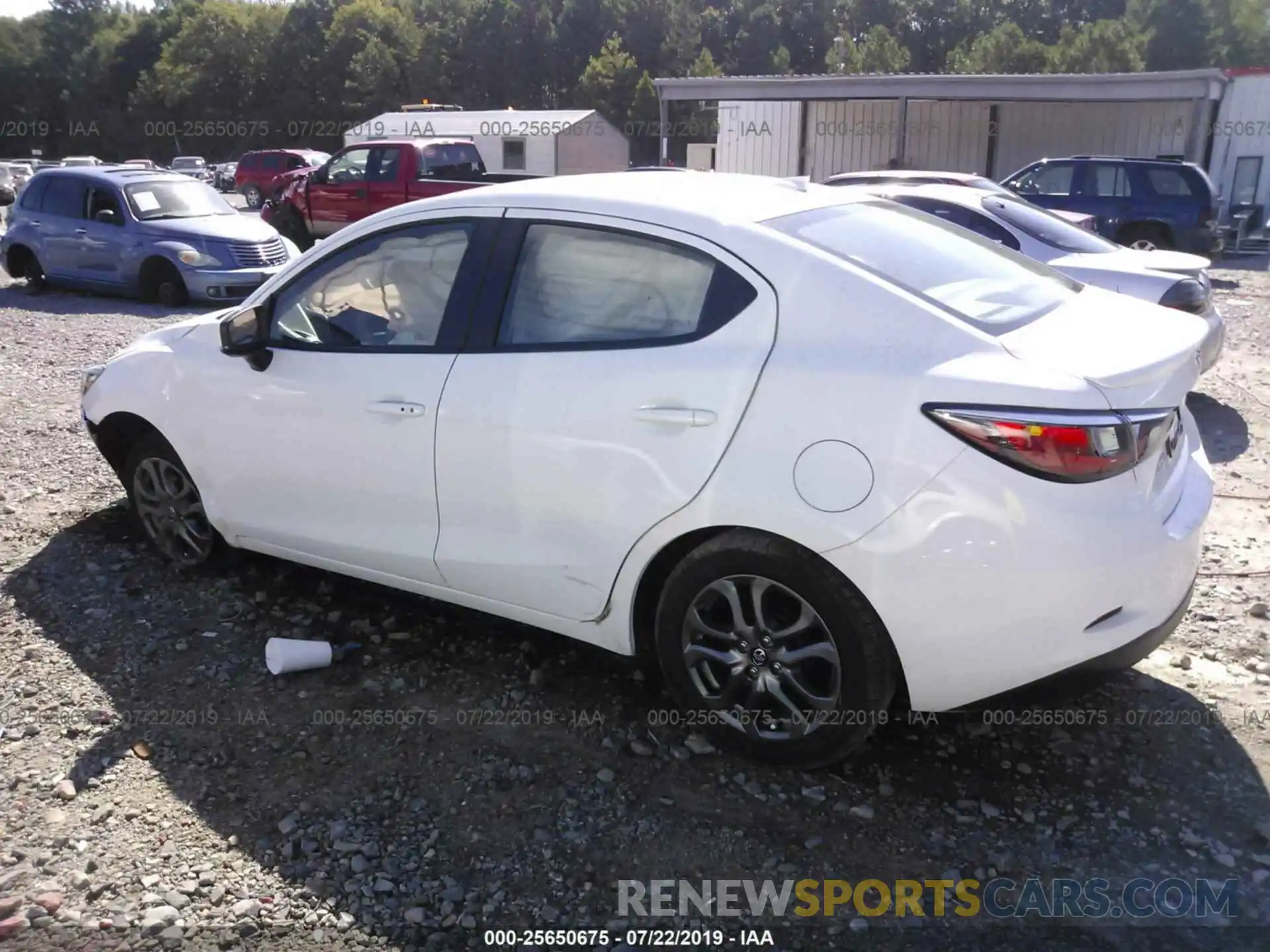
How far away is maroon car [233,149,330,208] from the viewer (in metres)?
30.1

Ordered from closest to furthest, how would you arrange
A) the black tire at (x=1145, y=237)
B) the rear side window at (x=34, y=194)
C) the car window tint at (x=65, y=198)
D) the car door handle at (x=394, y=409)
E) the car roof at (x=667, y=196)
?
the car roof at (x=667, y=196) < the car door handle at (x=394, y=409) < the car window tint at (x=65, y=198) < the rear side window at (x=34, y=194) < the black tire at (x=1145, y=237)

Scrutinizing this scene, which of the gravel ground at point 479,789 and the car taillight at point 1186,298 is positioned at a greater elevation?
the car taillight at point 1186,298

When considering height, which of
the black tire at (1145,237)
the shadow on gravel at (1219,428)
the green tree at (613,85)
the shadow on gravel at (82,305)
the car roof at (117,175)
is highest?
the green tree at (613,85)

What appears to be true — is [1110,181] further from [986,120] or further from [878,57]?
[878,57]

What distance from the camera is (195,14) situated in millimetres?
76500

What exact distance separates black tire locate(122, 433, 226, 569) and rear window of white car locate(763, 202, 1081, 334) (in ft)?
9.26

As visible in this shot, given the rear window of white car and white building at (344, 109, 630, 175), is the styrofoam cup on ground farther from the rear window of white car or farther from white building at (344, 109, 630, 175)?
white building at (344, 109, 630, 175)

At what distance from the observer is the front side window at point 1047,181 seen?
16812mm

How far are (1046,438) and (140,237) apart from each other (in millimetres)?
12609

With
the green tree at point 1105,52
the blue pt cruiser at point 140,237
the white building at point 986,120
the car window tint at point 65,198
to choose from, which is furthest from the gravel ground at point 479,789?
the green tree at point 1105,52

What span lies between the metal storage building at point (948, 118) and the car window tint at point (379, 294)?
19.4m

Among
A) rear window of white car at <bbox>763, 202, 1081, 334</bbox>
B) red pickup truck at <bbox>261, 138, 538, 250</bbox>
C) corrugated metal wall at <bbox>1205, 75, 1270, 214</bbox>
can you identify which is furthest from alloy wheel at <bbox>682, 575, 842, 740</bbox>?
corrugated metal wall at <bbox>1205, 75, 1270, 214</bbox>

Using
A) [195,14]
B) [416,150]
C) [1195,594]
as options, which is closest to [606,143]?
[416,150]

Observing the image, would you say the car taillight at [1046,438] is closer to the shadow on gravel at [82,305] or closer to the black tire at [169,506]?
the black tire at [169,506]
